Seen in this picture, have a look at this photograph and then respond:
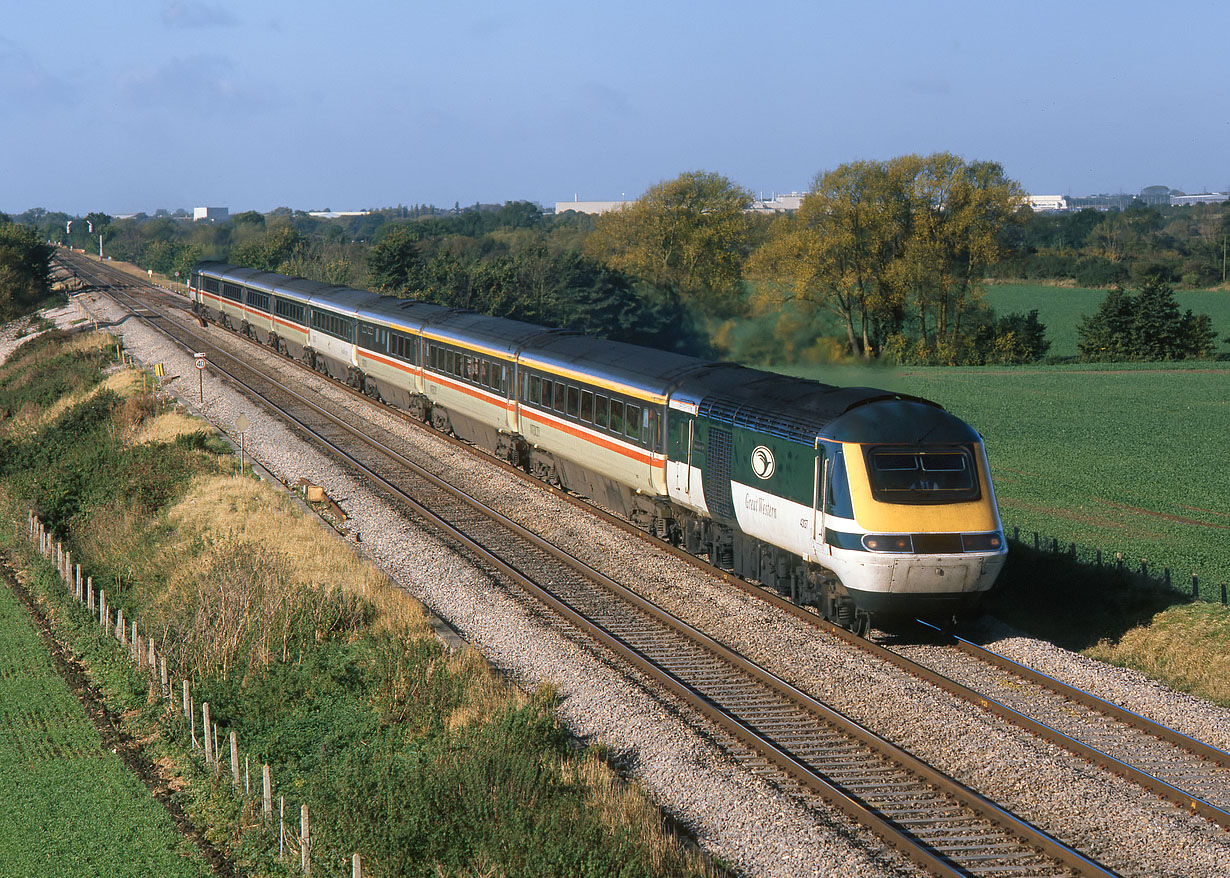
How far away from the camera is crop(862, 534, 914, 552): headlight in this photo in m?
15.0

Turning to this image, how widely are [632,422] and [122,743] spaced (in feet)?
33.3

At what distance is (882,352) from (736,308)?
8.59 m

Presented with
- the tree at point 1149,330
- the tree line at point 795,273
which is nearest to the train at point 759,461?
the tree line at point 795,273

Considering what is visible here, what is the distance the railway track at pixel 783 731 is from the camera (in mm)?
10602

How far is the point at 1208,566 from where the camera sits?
21.3 metres

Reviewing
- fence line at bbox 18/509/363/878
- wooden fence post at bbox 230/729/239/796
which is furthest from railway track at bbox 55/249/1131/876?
wooden fence post at bbox 230/729/239/796

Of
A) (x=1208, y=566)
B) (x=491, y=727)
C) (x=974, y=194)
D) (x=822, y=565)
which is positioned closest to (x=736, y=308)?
(x=974, y=194)

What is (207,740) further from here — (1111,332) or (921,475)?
(1111,332)

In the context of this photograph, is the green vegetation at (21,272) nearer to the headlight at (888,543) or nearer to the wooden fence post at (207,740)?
the wooden fence post at (207,740)

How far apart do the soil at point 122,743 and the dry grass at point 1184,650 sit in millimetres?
12297

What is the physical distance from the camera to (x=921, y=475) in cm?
1545

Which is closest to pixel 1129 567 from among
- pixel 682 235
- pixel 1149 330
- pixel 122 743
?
pixel 122 743

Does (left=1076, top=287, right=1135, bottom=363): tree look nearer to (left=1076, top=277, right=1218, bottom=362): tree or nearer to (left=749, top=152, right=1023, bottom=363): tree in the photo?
(left=1076, top=277, right=1218, bottom=362): tree

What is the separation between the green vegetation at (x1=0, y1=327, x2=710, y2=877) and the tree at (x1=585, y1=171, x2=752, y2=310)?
1988 inches
